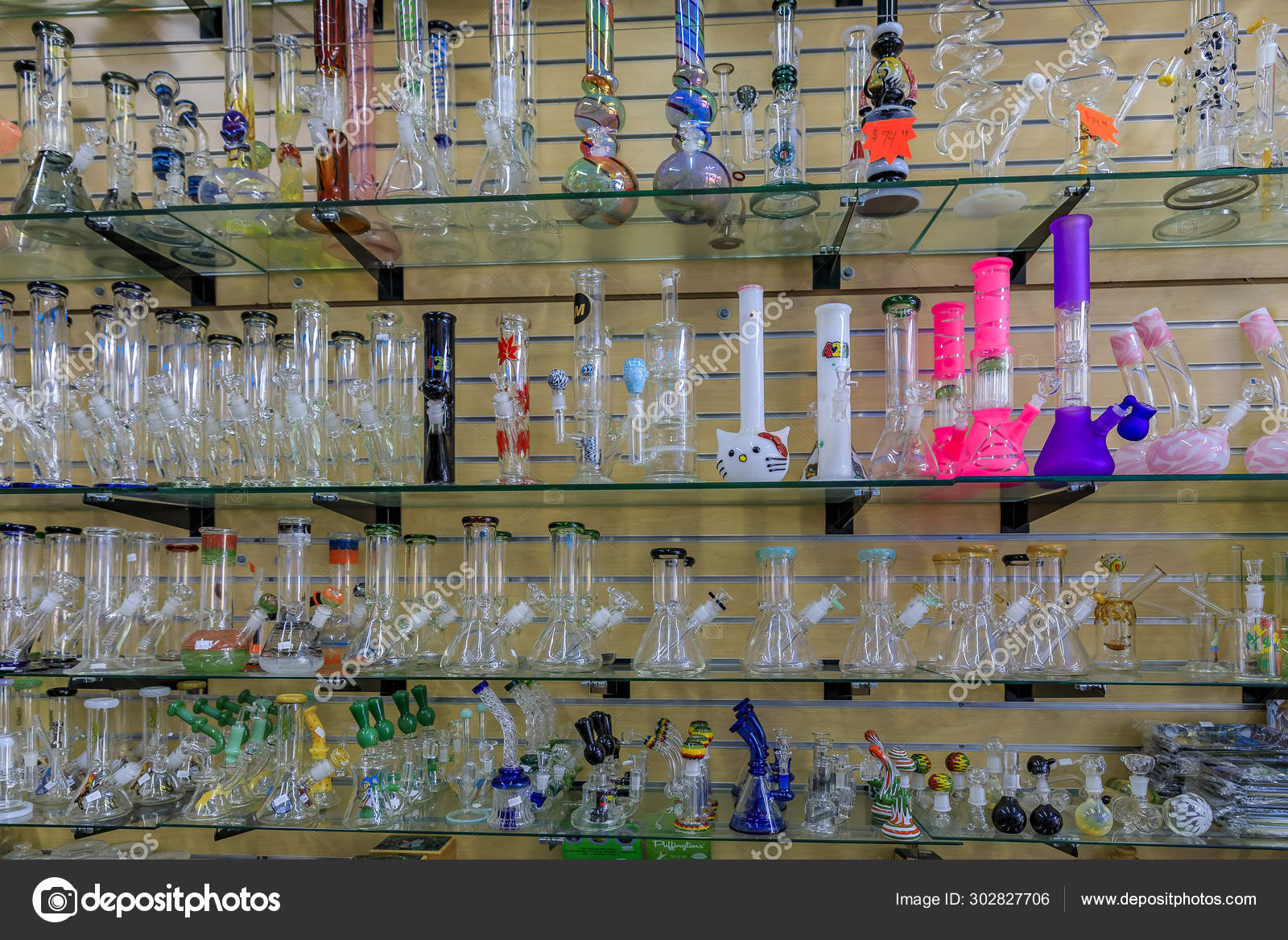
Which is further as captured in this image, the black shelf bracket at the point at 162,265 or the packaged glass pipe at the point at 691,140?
the black shelf bracket at the point at 162,265

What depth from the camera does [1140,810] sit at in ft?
6.59

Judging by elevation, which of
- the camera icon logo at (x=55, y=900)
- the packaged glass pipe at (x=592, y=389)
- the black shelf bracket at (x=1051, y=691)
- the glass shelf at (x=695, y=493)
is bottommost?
the camera icon logo at (x=55, y=900)

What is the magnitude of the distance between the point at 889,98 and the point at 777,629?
146 centimetres

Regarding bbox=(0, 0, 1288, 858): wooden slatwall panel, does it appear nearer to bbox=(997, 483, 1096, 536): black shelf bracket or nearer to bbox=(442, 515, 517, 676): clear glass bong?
bbox=(997, 483, 1096, 536): black shelf bracket

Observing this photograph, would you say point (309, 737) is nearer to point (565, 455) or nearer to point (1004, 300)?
point (565, 455)

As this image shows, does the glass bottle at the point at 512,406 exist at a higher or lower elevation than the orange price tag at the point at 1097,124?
lower

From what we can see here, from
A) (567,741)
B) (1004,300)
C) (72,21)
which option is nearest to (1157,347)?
(1004,300)

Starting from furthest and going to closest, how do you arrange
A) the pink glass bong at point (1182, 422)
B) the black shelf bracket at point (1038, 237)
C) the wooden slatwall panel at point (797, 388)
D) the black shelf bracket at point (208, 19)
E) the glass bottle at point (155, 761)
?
the black shelf bracket at point (208, 19) → the wooden slatwall panel at point (797, 388) → the glass bottle at point (155, 761) → the black shelf bracket at point (1038, 237) → the pink glass bong at point (1182, 422)

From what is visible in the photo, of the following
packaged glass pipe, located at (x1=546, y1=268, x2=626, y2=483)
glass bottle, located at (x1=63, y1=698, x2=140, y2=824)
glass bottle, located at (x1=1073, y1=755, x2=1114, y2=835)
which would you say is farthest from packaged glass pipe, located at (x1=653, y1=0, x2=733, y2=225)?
glass bottle, located at (x1=63, y1=698, x2=140, y2=824)

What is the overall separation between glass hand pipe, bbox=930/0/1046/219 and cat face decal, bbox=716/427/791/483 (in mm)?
849

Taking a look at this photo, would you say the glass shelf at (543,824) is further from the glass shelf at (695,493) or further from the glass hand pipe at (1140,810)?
the glass shelf at (695,493)

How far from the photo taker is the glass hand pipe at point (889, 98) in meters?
2.04

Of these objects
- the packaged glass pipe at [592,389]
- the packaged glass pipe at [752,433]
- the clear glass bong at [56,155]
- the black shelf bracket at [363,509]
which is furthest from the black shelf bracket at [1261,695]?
the clear glass bong at [56,155]

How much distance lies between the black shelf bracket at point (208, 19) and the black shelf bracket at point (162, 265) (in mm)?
773
